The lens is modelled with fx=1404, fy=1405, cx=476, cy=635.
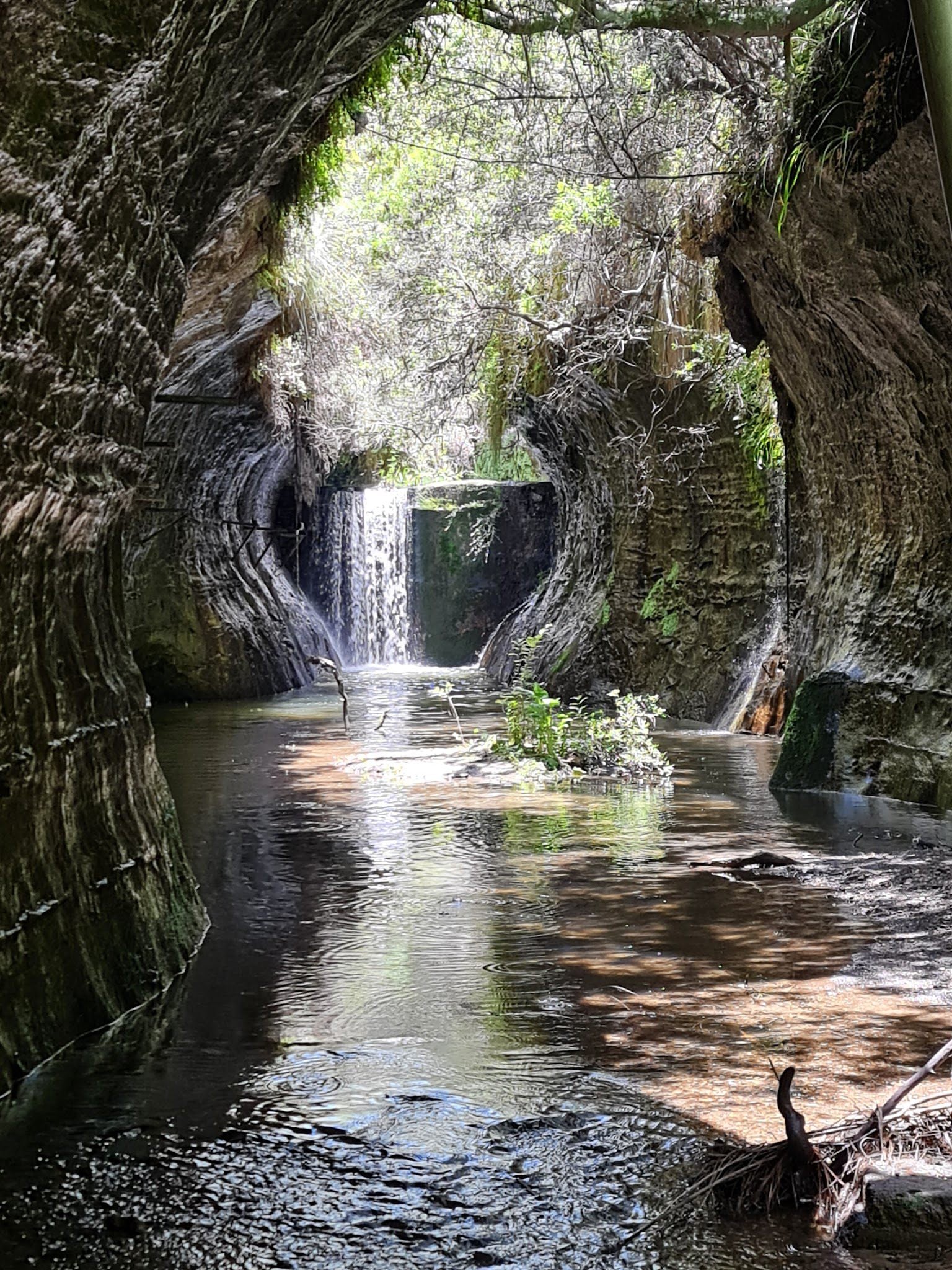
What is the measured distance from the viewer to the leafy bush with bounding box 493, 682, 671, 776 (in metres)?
12.9

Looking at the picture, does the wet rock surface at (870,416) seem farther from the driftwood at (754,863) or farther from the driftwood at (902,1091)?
the driftwood at (902,1091)

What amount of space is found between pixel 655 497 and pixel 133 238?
1418 cm

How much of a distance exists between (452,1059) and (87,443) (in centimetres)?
283

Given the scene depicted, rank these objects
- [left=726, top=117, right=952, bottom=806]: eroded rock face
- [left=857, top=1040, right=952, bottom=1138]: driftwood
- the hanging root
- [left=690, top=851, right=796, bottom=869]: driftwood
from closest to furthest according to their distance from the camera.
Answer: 1. [left=857, top=1040, right=952, bottom=1138]: driftwood
2. the hanging root
3. [left=690, top=851, right=796, bottom=869]: driftwood
4. [left=726, top=117, right=952, bottom=806]: eroded rock face

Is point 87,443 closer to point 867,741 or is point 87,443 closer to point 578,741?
point 867,741

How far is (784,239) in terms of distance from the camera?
1062cm

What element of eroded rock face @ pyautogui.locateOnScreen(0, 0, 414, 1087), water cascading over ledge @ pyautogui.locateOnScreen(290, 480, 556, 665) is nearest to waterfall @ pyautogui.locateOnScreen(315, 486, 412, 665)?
water cascading over ledge @ pyautogui.locateOnScreen(290, 480, 556, 665)

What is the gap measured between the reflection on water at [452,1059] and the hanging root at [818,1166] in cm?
12

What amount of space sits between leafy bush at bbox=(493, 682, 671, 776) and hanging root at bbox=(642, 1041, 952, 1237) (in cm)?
895

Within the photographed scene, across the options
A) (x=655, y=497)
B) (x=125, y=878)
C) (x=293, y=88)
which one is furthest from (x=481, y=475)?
(x=125, y=878)

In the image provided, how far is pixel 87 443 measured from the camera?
225 inches

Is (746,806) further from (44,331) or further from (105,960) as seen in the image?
(44,331)

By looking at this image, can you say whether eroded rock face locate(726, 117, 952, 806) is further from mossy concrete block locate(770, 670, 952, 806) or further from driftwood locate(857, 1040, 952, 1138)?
driftwood locate(857, 1040, 952, 1138)

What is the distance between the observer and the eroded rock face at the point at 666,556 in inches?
687
